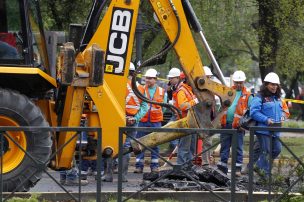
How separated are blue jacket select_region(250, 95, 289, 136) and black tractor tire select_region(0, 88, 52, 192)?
4.32m

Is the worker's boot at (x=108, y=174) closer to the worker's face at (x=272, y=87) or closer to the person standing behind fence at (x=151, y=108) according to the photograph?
the person standing behind fence at (x=151, y=108)

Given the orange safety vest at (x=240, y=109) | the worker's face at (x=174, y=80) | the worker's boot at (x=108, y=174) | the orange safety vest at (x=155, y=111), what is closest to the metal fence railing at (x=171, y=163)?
the worker's boot at (x=108, y=174)

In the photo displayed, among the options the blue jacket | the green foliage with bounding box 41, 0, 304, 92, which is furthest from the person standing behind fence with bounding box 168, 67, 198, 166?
the green foliage with bounding box 41, 0, 304, 92

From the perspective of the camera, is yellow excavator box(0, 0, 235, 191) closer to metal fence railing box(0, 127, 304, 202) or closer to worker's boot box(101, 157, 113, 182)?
metal fence railing box(0, 127, 304, 202)

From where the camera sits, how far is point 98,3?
1241cm

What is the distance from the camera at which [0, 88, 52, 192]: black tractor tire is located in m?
11.5

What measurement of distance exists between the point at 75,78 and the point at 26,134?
94cm

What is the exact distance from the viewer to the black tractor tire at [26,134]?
11525mm

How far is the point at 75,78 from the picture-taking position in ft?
38.6

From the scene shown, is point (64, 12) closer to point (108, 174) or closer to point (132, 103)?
point (132, 103)

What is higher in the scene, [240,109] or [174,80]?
[174,80]

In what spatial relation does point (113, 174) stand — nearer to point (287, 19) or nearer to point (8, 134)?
point (8, 134)

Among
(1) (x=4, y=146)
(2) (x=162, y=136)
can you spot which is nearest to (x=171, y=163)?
(2) (x=162, y=136)

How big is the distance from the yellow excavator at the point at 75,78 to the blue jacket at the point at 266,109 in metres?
2.46
